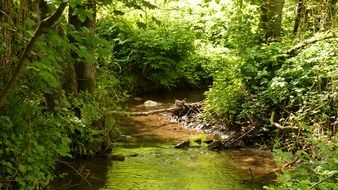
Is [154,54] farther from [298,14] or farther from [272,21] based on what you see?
[298,14]

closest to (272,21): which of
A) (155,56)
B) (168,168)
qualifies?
(168,168)

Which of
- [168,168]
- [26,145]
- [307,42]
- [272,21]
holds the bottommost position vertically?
[168,168]

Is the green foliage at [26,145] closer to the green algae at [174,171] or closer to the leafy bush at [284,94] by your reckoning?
the green algae at [174,171]

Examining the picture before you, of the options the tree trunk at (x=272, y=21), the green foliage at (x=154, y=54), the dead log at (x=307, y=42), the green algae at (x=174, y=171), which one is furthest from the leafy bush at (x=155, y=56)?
the green algae at (x=174, y=171)

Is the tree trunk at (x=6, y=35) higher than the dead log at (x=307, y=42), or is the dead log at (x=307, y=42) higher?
the tree trunk at (x=6, y=35)

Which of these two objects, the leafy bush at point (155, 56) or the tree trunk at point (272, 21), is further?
the leafy bush at point (155, 56)

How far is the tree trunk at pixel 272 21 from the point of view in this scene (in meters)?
9.88

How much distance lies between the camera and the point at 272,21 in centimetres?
989

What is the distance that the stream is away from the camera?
20.7 ft

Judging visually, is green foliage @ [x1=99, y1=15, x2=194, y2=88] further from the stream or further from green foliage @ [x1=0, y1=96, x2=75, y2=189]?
green foliage @ [x1=0, y1=96, x2=75, y2=189]

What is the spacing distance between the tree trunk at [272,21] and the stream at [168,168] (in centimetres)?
251

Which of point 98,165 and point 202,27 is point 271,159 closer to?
point 98,165

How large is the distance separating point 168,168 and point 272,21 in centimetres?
426

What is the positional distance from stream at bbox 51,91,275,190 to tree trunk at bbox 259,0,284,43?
98.9 inches
